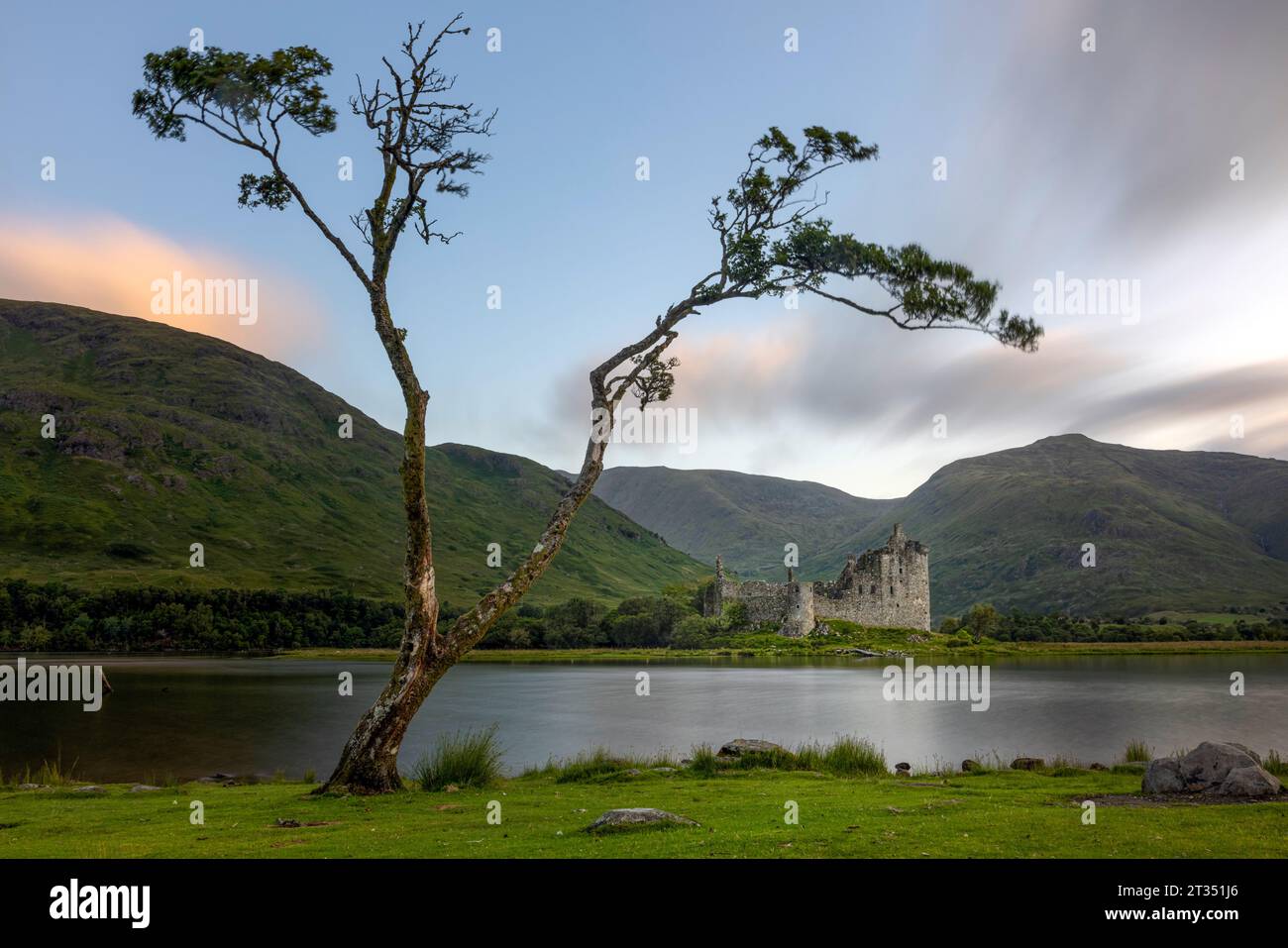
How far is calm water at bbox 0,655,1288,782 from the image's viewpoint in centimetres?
3378

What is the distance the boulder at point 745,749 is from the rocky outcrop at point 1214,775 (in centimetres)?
986

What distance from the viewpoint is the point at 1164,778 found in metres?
16.6

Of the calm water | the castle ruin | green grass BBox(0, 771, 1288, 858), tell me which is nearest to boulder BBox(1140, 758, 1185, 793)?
green grass BBox(0, 771, 1288, 858)

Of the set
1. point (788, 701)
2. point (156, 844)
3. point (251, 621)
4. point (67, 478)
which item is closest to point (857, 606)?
point (788, 701)

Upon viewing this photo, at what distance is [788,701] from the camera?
53094 mm

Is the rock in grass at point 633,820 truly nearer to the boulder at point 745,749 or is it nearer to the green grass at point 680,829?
the green grass at point 680,829

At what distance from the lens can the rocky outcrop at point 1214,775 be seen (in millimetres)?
Result: 15445

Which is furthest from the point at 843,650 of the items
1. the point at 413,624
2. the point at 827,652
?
the point at 413,624

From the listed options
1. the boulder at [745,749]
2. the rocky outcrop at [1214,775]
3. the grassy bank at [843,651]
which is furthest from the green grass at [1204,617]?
the rocky outcrop at [1214,775]

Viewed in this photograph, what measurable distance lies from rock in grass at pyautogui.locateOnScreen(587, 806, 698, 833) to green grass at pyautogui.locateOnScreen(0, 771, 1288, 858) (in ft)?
0.76

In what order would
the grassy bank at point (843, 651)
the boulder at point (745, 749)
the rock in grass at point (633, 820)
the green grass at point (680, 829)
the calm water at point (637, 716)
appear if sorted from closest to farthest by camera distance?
the green grass at point (680, 829) → the rock in grass at point (633, 820) → the boulder at point (745, 749) → the calm water at point (637, 716) → the grassy bank at point (843, 651)

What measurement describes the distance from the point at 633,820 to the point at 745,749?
1202 centimetres

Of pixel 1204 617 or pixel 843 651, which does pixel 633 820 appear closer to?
pixel 843 651
